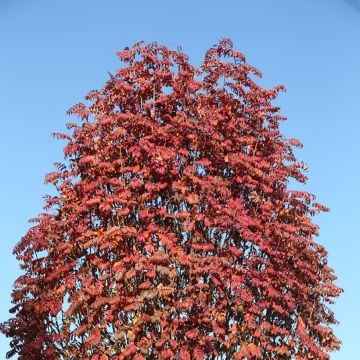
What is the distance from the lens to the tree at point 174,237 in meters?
11.8

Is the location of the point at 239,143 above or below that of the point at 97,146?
above

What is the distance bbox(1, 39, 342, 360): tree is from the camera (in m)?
11.8

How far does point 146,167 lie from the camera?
12258mm

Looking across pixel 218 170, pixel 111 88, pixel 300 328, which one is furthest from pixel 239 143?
pixel 300 328

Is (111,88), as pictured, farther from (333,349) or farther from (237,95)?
(333,349)

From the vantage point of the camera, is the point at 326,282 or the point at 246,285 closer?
the point at 246,285

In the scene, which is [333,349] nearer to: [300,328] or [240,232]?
[300,328]

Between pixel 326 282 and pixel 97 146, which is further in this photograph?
pixel 326 282

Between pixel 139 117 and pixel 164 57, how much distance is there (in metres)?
1.59

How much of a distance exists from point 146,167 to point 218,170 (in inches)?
64.4

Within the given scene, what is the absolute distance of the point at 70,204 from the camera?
12.8m

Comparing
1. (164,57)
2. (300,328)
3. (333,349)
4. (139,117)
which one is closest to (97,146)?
(139,117)

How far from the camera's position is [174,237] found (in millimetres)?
12047

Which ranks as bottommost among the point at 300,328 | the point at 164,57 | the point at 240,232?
the point at 300,328
